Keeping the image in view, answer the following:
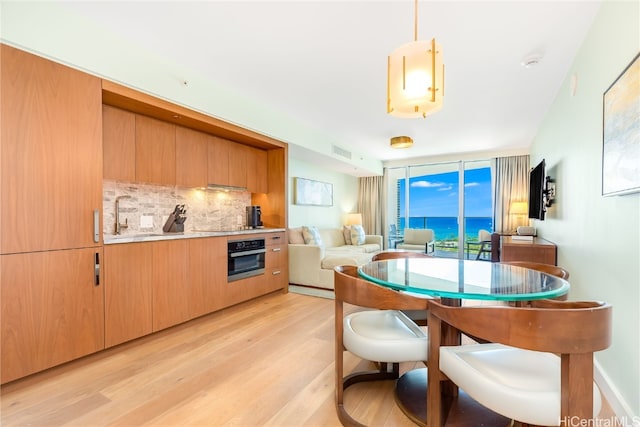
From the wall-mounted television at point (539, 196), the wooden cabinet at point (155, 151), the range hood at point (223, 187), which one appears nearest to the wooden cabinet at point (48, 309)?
the wooden cabinet at point (155, 151)

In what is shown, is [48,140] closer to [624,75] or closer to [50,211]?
[50,211]

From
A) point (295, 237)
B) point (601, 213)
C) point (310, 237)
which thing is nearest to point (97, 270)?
point (295, 237)

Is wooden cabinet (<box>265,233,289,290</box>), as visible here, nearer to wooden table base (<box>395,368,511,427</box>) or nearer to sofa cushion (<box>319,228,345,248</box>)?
sofa cushion (<box>319,228,345,248</box>)

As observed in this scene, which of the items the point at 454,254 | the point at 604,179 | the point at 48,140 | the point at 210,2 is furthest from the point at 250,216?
the point at 454,254

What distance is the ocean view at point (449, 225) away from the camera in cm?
688

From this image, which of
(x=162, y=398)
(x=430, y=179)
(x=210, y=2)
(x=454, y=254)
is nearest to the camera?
(x=162, y=398)

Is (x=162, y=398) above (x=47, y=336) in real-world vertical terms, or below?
below

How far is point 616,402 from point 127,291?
347 centimetres

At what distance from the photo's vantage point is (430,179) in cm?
987

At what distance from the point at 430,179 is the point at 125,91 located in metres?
9.19

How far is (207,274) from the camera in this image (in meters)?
3.17

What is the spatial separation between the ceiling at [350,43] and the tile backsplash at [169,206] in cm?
136

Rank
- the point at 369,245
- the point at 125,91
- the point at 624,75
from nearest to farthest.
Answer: the point at 624,75, the point at 125,91, the point at 369,245

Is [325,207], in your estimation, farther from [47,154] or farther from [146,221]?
[47,154]
